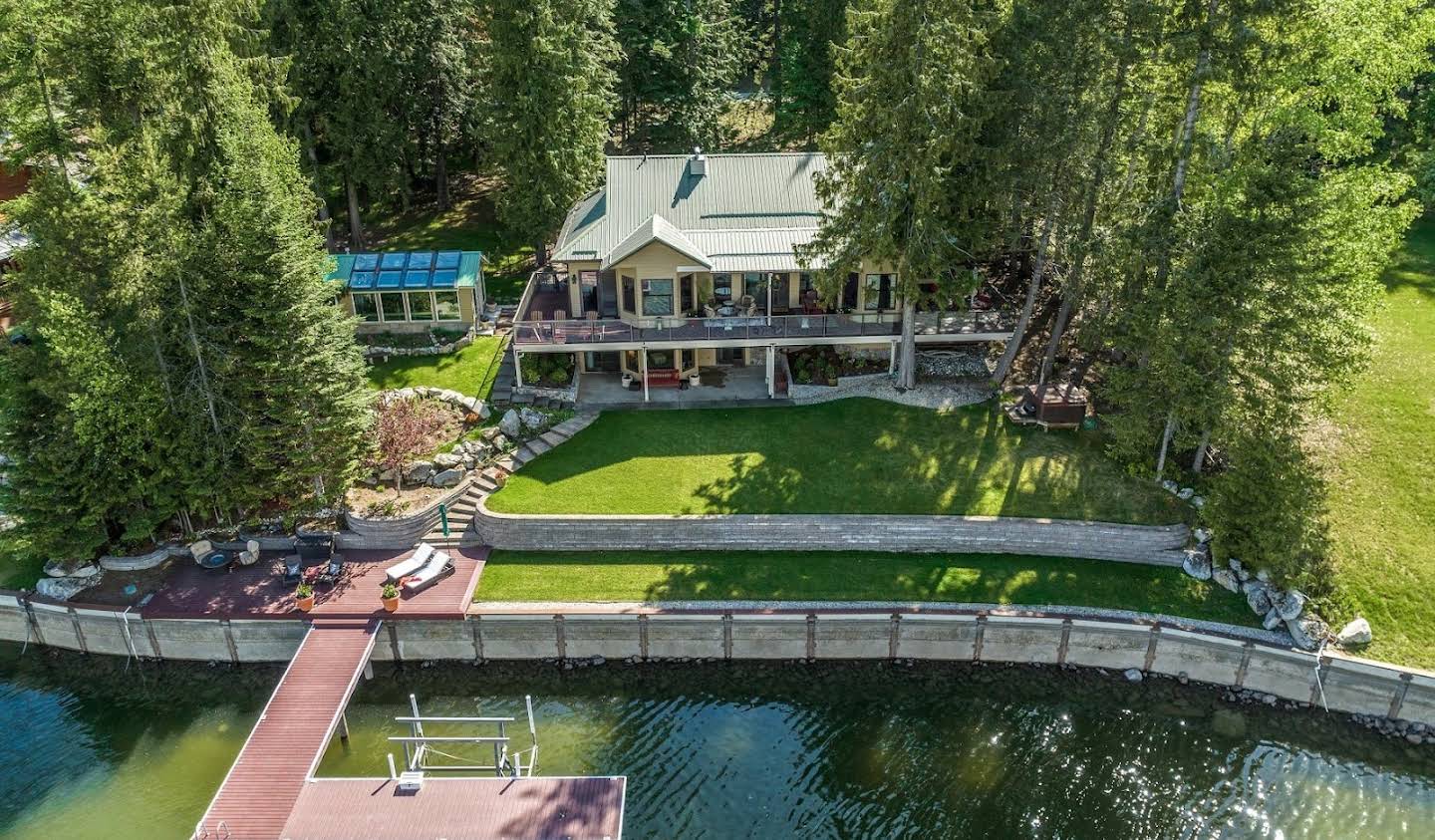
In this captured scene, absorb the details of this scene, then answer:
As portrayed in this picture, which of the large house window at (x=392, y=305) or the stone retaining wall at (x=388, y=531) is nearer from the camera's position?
the stone retaining wall at (x=388, y=531)

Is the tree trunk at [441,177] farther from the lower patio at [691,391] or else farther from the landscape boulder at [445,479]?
the landscape boulder at [445,479]

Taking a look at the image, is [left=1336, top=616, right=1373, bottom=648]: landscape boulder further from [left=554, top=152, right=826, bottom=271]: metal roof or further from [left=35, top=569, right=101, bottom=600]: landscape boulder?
[left=35, top=569, right=101, bottom=600]: landscape boulder

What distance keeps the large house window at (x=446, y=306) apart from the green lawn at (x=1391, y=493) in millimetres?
35780

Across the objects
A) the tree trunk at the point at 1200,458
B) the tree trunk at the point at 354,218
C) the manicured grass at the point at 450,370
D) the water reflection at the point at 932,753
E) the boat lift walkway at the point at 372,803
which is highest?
the tree trunk at the point at 354,218

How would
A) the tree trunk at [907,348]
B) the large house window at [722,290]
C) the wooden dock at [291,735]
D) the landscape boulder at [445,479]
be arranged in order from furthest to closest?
the large house window at [722,290] → the tree trunk at [907,348] → the landscape boulder at [445,479] → the wooden dock at [291,735]

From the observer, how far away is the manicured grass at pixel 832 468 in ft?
110

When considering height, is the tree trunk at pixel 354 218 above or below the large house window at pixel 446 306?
above

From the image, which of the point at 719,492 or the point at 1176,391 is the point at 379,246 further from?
the point at 1176,391

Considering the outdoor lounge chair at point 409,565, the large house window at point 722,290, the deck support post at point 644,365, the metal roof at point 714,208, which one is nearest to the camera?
the outdoor lounge chair at point 409,565

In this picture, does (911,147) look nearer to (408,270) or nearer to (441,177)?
(408,270)

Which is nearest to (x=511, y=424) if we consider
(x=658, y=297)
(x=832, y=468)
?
(x=658, y=297)

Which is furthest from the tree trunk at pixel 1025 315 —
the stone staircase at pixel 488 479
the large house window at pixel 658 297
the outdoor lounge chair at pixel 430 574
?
the outdoor lounge chair at pixel 430 574

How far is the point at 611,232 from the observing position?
41.3 m

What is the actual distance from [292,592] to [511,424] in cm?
986
